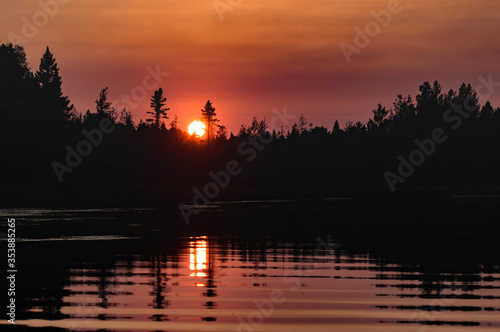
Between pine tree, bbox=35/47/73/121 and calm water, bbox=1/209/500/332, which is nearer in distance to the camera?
calm water, bbox=1/209/500/332

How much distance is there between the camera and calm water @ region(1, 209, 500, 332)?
20.5 m

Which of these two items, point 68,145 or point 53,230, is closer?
point 53,230

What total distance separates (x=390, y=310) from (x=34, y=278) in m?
12.7

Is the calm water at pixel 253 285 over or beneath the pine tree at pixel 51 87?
beneath

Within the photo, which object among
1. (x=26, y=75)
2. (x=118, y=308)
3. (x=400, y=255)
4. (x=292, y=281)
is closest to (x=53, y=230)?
(x=400, y=255)

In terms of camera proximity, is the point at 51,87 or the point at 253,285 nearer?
the point at 253,285

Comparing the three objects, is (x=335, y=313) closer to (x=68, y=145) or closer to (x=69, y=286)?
(x=69, y=286)

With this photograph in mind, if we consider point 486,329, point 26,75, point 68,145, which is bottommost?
point 486,329

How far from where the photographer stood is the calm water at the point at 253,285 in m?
20.5

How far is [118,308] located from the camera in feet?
72.8

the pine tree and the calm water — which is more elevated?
the pine tree

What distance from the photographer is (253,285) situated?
26.8 m

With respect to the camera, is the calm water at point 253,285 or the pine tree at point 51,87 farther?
the pine tree at point 51,87

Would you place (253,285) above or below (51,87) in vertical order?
below
